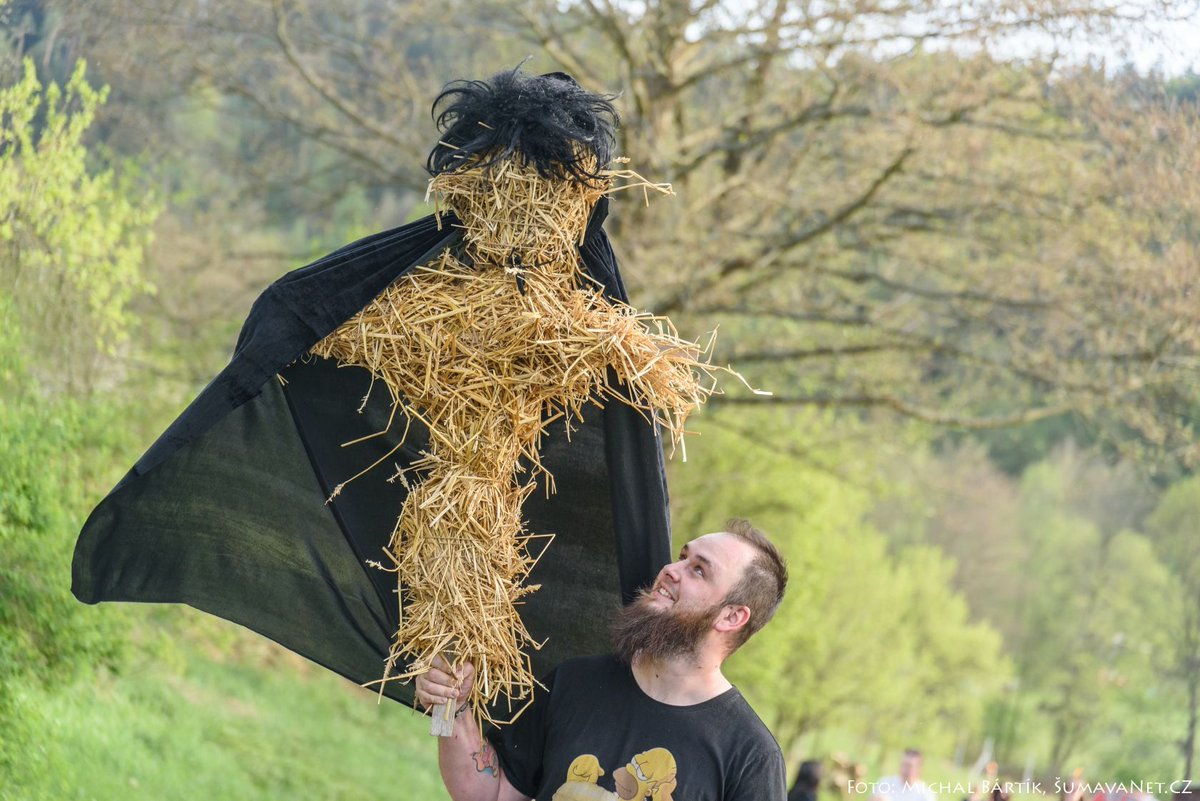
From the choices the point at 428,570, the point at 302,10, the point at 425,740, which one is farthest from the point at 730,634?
the point at 425,740

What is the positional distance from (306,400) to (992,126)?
7818 millimetres

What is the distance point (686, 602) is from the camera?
11.4 ft

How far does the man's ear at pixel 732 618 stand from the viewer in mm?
3467

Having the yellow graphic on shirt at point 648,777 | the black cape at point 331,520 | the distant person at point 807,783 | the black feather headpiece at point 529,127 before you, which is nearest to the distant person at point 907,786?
the distant person at point 807,783

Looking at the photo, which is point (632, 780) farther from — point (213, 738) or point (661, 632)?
point (213, 738)

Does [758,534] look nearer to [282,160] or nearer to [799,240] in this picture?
[799,240]

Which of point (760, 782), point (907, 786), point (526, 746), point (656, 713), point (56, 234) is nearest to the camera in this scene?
point (760, 782)

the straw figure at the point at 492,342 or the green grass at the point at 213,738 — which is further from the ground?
the straw figure at the point at 492,342

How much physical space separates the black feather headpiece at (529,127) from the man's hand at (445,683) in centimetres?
146

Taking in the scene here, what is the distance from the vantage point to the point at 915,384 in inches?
493

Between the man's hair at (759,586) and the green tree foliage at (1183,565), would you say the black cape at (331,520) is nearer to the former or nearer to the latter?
the man's hair at (759,586)

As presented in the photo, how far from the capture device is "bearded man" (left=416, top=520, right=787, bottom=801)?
3.27 meters

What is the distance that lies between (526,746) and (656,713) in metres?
0.46

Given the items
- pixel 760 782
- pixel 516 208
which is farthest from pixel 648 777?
pixel 516 208
